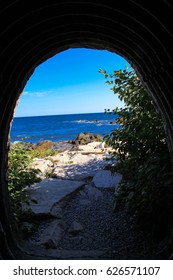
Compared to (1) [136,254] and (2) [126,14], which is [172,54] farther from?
(1) [136,254]

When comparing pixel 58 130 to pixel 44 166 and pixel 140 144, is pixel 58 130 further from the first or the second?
pixel 140 144

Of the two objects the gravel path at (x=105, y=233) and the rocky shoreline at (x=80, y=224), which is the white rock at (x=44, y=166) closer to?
the rocky shoreline at (x=80, y=224)

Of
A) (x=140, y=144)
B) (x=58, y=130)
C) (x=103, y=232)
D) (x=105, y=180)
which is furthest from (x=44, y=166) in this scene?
(x=58, y=130)

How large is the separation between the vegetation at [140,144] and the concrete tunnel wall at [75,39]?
3.49ft

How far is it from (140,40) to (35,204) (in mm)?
5516

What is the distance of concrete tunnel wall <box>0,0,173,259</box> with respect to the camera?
2895 millimetres

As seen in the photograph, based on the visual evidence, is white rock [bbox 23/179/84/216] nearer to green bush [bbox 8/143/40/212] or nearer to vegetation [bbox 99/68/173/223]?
green bush [bbox 8/143/40/212]

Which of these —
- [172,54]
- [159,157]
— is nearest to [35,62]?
[172,54]

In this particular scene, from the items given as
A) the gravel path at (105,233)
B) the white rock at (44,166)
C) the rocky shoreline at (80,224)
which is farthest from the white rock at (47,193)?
the white rock at (44,166)

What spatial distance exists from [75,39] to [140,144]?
2815mm

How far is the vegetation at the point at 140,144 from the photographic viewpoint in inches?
191

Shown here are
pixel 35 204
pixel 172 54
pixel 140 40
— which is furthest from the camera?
pixel 35 204

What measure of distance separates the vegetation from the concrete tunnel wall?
3.49 feet

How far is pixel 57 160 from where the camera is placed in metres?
14.5
